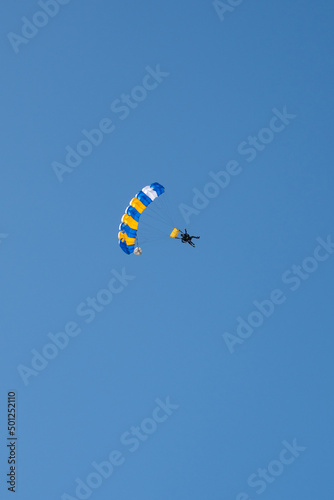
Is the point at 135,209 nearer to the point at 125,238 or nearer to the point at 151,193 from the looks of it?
the point at 151,193

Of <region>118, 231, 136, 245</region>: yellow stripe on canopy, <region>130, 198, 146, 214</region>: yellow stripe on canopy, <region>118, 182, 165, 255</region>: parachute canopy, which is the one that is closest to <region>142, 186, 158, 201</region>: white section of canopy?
<region>118, 182, 165, 255</region>: parachute canopy

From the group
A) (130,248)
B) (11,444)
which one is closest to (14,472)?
(11,444)

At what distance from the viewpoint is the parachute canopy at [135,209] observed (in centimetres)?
4150

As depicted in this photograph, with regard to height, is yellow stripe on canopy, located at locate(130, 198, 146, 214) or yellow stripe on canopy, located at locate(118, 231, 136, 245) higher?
yellow stripe on canopy, located at locate(130, 198, 146, 214)

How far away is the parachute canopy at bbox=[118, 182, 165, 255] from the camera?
41.5 meters

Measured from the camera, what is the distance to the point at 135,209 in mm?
41625

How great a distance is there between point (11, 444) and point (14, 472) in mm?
2142

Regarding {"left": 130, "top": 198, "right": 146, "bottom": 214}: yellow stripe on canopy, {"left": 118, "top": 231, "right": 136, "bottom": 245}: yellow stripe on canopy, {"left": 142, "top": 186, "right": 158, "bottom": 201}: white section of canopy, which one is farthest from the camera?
{"left": 118, "top": 231, "right": 136, "bottom": 245}: yellow stripe on canopy

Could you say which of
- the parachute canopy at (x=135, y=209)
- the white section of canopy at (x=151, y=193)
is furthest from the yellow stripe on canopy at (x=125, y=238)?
the white section of canopy at (x=151, y=193)

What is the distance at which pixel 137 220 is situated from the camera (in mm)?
42062

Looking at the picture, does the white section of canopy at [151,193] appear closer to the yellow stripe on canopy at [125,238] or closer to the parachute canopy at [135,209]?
the parachute canopy at [135,209]

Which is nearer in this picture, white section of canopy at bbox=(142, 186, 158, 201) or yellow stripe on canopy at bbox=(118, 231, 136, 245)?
white section of canopy at bbox=(142, 186, 158, 201)

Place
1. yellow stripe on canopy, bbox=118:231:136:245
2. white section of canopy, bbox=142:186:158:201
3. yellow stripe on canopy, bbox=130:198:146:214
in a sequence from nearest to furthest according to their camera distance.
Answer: white section of canopy, bbox=142:186:158:201 → yellow stripe on canopy, bbox=130:198:146:214 → yellow stripe on canopy, bbox=118:231:136:245

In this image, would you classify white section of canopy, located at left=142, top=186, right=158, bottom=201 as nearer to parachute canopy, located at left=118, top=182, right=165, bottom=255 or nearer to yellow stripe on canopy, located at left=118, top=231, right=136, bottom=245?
parachute canopy, located at left=118, top=182, right=165, bottom=255
